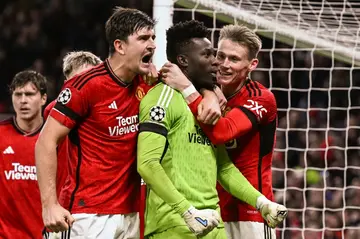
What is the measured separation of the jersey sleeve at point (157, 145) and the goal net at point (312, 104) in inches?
86.2

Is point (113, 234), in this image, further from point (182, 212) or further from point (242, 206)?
point (242, 206)

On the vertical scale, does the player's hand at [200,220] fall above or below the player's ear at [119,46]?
below

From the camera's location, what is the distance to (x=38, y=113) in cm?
598

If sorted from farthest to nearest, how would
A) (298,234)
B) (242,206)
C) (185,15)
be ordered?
(185,15)
(298,234)
(242,206)

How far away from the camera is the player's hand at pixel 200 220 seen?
12.8 feet

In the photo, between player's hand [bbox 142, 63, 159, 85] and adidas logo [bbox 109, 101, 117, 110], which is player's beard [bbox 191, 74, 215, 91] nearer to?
player's hand [bbox 142, 63, 159, 85]

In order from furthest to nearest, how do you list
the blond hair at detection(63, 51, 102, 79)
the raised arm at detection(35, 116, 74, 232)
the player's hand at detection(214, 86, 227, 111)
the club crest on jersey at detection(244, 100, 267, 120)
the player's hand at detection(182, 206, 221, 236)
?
the blond hair at detection(63, 51, 102, 79) < the club crest on jersey at detection(244, 100, 267, 120) < the player's hand at detection(214, 86, 227, 111) < the raised arm at detection(35, 116, 74, 232) < the player's hand at detection(182, 206, 221, 236)

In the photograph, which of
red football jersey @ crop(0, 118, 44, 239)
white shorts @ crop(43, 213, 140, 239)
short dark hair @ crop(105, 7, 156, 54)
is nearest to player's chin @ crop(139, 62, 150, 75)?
short dark hair @ crop(105, 7, 156, 54)

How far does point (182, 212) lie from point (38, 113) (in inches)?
92.5

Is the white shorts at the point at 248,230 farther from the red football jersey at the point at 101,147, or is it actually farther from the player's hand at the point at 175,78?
the player's hand at the point at 175,78

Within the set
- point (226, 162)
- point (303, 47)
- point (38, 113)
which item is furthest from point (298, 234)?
point (226, 162)

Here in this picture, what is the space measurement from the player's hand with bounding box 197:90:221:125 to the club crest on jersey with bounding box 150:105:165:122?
225 mm

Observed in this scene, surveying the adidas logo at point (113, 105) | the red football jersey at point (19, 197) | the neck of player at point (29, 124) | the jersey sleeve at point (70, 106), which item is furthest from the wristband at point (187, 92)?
the neck of player at point (29, 124)

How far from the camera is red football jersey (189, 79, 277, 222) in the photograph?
Result: 464cm
